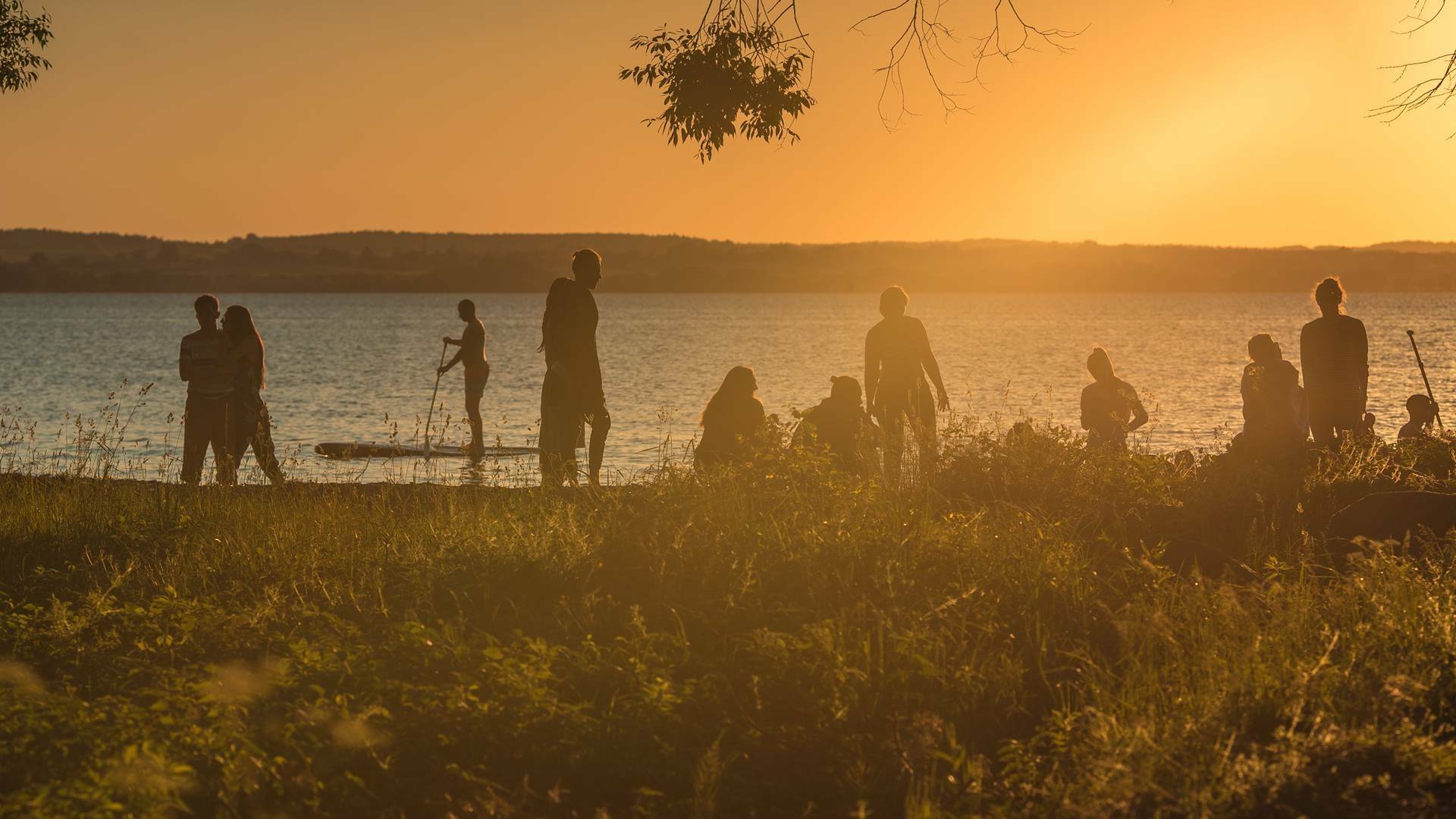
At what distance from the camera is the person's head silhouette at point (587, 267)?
10.1 m

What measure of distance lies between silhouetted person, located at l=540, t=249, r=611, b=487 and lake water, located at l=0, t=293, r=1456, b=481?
19.5 inches

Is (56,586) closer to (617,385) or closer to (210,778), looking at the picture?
(210,778)

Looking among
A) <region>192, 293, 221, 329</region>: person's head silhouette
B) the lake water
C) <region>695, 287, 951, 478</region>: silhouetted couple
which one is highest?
<region>192, 293, 221, 329</region>: person's head silhouette

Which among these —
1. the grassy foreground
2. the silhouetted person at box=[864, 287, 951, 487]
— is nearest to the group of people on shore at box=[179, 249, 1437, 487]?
the silhouetted person at box=[864, 287, 951, 487]

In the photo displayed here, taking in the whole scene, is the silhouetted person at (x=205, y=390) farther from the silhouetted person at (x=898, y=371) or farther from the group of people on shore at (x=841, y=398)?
the silhouetted person at (x=898, y=371)

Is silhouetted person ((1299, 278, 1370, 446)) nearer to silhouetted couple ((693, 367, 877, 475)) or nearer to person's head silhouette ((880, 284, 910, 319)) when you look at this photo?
person's head silhouette ((880, 284, 910, 319))

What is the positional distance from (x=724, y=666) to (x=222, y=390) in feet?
24.7

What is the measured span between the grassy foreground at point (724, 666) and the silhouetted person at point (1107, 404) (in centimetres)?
379

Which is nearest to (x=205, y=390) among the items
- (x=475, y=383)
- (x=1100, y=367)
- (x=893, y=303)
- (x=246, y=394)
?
(x=246, y=394)

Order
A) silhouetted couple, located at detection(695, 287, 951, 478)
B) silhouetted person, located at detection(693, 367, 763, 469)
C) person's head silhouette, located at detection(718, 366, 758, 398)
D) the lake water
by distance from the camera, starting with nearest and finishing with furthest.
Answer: silhouetted couple, located at detection(695, 287, 951, 478) → silhouetted person, located at detection(693, 367, 763, 469) → person's head silhouette, located at detection(718, 366, 758, 398) → the lake water

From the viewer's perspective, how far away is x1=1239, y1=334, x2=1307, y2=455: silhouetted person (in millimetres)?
10852

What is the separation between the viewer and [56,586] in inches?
279

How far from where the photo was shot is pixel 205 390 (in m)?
11.4

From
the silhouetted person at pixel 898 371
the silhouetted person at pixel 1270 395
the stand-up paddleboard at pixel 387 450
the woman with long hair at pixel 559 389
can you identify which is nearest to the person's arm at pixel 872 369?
the silhouetted person at pixel 898 371
